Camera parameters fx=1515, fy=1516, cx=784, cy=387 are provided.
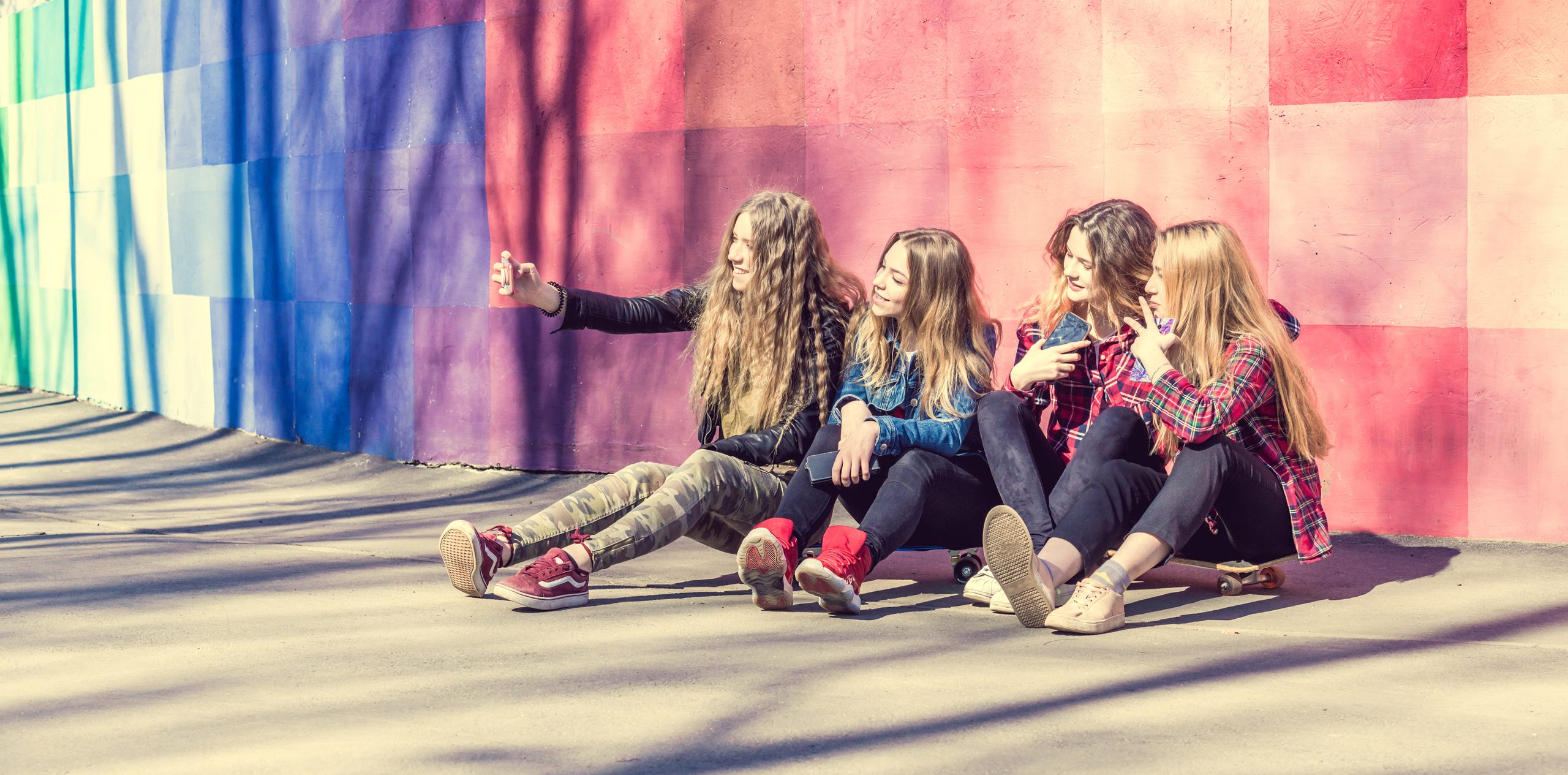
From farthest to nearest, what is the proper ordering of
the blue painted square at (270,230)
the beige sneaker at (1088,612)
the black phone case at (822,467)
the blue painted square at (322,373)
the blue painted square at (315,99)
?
1. the blue painted square at (270,230)
2. the blue painted square at (322,373)
3. the blue painted square at (315,99)
4. the black phone case at (822,467)
5. the beige sneaker at (1088,612)

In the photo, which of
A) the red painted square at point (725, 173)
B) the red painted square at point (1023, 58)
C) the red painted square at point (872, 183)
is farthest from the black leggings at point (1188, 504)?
the red painted square at point (725, 173)

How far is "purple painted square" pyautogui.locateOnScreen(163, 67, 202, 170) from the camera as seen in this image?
900cm

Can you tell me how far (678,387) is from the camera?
22.1 ft

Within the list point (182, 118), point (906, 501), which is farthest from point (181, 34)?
point (906, 501)

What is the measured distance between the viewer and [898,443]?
4.23 meters

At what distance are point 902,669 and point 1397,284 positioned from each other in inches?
108

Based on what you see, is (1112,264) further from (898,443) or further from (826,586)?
(826,586)

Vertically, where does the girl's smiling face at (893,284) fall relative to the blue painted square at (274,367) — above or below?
above

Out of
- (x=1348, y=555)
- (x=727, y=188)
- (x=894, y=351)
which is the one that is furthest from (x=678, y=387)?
(x=1348, y=555)

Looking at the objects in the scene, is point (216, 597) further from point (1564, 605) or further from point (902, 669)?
point (1564, 605)

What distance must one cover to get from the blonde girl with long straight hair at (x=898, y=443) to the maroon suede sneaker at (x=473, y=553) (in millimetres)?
720

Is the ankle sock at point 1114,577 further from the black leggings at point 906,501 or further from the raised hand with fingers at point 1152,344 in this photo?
the raised hand with fingers at point 1152,344

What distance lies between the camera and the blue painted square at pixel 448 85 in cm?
720

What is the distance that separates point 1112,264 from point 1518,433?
5.86 feet
